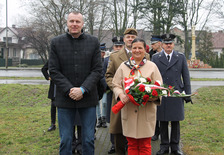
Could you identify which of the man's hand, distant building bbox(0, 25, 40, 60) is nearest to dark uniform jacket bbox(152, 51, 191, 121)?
the man's hand

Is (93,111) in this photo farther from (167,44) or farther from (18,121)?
(18,121)

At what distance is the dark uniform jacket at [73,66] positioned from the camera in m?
3.67

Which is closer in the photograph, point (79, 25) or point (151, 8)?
point (79, 25)

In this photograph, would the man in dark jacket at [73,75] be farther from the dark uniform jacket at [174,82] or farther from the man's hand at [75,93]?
the dark uniform jacket at [174,82]

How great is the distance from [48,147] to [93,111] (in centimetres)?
200

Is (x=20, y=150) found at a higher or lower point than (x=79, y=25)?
lower

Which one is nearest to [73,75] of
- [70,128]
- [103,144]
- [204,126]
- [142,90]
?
[70,128]

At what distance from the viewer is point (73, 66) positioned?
146 inches

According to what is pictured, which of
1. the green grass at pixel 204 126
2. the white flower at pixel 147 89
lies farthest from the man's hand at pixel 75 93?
the green grass at pixel 204 126

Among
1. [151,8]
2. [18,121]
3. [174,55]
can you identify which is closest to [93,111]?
[174,55]

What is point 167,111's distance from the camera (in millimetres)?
4961

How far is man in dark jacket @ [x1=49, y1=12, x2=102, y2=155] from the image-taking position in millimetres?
3674

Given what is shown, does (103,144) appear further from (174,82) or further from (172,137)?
(174,82)

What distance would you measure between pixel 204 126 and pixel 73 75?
448 cm
